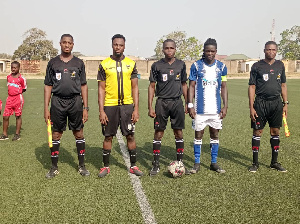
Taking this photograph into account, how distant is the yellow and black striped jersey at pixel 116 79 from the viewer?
516 cm

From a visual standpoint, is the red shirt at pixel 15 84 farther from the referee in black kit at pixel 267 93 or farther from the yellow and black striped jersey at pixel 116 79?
the referee in black kit at pixel 267 93

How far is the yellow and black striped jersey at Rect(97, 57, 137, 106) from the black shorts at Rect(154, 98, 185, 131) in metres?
0.59

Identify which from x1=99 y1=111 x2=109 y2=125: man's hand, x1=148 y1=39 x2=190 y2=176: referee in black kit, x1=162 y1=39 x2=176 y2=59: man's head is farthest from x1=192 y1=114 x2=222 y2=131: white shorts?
x1=99 y1=111 x2=109 y2=125: man's hand

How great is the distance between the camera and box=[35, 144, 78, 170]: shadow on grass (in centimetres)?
614

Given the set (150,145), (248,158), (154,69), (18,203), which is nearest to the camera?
(18,203)

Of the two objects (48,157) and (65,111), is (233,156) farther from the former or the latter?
(48,157)

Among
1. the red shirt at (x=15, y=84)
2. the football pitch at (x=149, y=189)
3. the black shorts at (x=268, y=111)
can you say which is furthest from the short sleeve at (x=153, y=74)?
the red shirt at (x=15, y=84)

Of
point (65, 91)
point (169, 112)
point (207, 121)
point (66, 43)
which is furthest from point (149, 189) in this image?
point (66, 43)

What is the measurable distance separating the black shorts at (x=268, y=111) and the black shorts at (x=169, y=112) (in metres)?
1.35

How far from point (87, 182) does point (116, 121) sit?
1.09m

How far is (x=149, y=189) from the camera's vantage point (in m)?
4.80

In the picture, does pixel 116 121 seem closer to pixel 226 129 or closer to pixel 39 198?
pixel 39 198

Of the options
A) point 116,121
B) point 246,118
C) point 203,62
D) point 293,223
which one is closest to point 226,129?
point 246,118

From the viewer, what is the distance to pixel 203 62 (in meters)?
5.50
